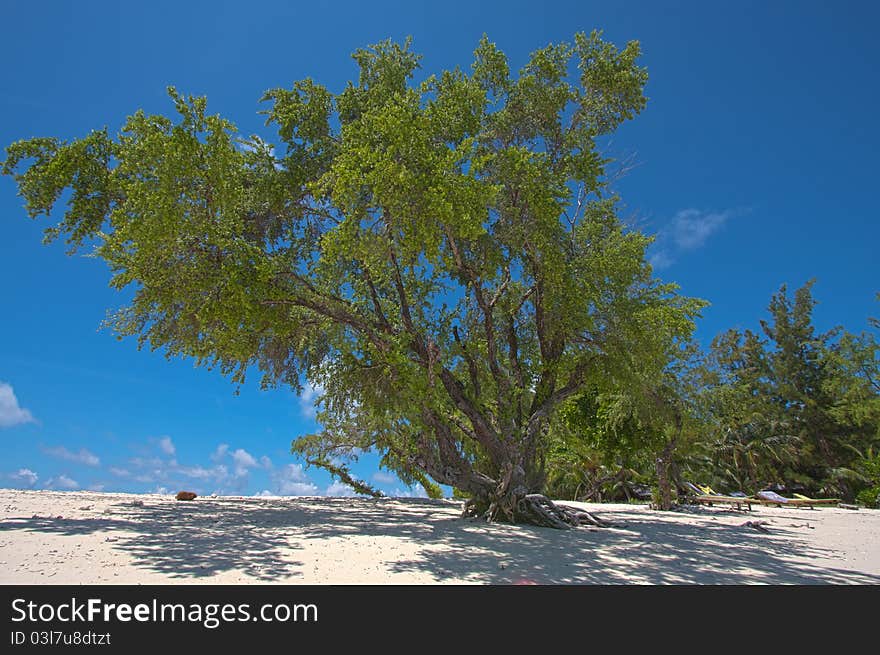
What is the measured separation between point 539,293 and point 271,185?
796 centimetres

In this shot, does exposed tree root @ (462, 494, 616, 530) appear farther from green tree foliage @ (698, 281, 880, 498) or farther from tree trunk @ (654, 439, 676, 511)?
green tree foliage @ (698, 281, 880, 498)

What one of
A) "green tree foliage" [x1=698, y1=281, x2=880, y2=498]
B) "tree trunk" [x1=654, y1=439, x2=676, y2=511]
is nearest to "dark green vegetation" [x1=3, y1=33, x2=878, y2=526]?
"tree trunk" [x1=654, y1=439, x2=676, y2=511]

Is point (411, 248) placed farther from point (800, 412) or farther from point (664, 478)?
point (800, 412)

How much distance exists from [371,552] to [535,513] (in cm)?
648

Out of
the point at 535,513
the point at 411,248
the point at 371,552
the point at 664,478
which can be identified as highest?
the point at 411,248

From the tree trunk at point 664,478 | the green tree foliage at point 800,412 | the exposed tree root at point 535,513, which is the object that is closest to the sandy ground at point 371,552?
the exposed tree root at point 535,513

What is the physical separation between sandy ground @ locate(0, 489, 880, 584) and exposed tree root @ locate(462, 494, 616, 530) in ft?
2.49

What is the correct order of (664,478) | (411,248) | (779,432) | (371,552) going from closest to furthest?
1. (371,552)
2. (411,248)
3. (664,478)
4. (779,432)

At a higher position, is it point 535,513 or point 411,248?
point 411,248

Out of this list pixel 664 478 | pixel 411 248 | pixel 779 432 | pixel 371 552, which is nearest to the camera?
pixel 371 552

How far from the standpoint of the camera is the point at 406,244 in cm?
1118

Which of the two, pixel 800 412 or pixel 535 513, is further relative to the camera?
pixel 800 412

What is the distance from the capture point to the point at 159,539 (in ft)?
25.5

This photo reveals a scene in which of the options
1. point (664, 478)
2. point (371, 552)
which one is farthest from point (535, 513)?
point (664, 478)
